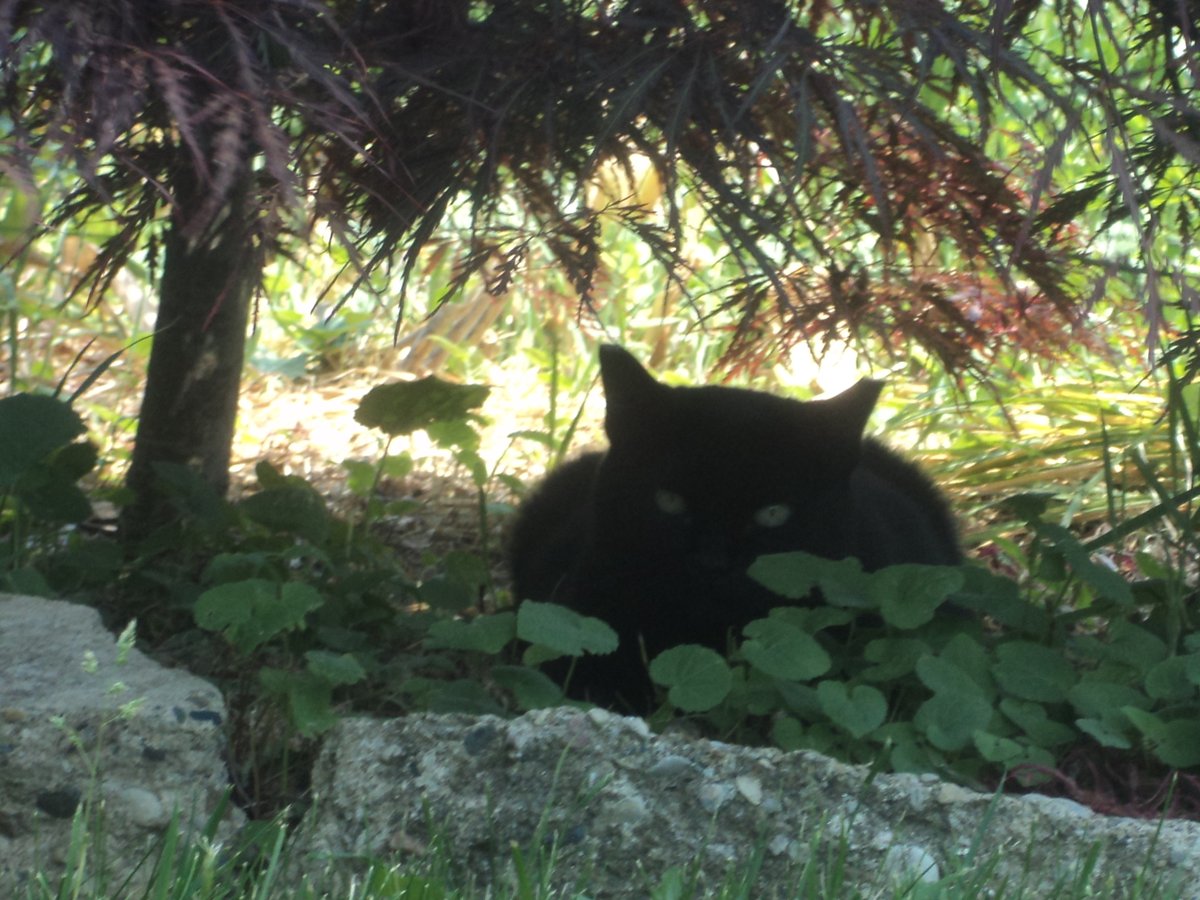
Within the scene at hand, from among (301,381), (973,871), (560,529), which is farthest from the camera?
(301,381)

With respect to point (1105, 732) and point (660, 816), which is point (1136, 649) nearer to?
point (1105, 732)

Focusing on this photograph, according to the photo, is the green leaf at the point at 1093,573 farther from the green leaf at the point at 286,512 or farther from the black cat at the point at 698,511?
the green leaf at the point at 286,512

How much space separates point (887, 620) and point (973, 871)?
515 mm

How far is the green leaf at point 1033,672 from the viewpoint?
6.12ft

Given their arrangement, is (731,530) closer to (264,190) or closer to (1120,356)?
(264,190)

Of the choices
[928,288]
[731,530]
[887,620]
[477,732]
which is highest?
[928,288]

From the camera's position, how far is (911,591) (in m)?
1.92

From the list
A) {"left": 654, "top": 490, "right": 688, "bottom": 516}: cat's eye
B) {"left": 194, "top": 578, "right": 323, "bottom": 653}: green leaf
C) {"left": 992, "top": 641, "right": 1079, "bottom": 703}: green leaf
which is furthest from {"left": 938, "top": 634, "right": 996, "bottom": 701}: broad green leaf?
{"left": 194, "top": 578, "right": 323, "bottom": 653}: green leaf

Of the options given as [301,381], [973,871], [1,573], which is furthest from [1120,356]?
[301,381]

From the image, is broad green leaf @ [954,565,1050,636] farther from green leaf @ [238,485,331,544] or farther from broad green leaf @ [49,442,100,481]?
broad green leaf @ [49,442,100,481]

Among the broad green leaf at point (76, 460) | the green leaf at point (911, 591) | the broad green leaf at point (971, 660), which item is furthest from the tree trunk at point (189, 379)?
the broad green leaf at point (971, 660)

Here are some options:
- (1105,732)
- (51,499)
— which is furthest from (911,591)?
(51,499)

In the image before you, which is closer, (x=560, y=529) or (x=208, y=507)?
(x=208, y=507)

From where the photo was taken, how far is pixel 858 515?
231 centimetres
